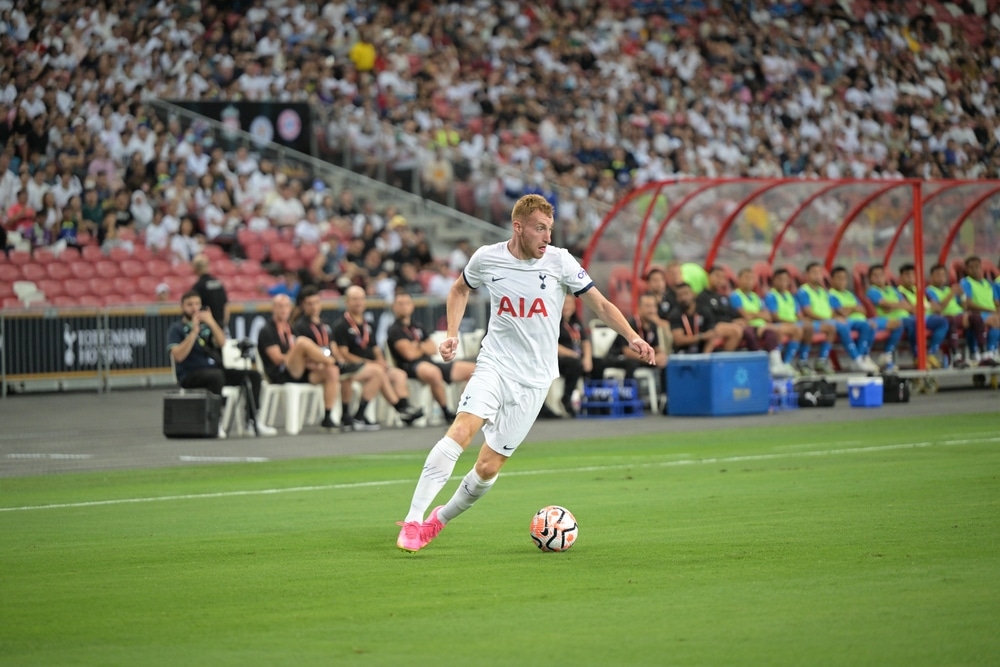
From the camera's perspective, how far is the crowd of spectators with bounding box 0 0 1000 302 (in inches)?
1102

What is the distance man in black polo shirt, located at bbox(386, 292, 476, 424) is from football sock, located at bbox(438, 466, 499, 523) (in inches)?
428

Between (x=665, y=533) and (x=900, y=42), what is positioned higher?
(x=900, y=42)

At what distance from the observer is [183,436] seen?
18797 millimetres

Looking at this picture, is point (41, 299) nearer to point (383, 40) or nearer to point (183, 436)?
point (183, 436)

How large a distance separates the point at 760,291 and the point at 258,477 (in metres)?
12.4

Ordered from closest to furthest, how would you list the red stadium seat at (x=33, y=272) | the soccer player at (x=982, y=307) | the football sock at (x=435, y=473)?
the football sock at (x=435, y=473)
the soccer player at (x=982, y=307)
the red stadium seat at (x=33, y=272)

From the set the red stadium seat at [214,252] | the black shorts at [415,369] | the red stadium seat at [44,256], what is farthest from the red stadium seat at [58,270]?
the black shorts at [415,369]

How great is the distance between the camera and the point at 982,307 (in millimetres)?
24859

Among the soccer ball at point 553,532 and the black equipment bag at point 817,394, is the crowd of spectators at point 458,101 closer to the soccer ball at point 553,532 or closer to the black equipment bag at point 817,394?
the black equipment bag at point 817,394

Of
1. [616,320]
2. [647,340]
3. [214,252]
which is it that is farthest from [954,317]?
[616,320]

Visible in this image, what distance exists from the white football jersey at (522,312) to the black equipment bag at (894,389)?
46.4 feet

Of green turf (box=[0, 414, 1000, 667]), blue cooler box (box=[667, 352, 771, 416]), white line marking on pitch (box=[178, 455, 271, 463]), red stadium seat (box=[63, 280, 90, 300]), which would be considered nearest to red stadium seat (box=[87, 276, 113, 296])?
red stadium seat (box=[63, 280, 90, 300])

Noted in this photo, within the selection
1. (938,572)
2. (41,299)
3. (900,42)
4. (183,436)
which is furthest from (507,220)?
(938,572)

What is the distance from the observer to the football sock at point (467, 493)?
8961 mm
